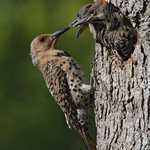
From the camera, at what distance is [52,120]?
655 inches

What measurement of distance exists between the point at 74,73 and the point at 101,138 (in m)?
0.97

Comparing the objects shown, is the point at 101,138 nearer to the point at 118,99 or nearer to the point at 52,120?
the point at 118,99

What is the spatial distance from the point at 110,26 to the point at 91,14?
8.3 inches

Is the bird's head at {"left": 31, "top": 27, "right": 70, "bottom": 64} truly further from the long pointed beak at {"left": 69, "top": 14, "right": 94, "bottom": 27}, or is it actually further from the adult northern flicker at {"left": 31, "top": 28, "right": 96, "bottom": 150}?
the long pointed beak at {"left": 69, "top": 14, "right": 94, "bottom": 27}

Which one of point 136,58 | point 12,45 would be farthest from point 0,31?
point 136,58

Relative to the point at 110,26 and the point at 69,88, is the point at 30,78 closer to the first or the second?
the point at 69,88

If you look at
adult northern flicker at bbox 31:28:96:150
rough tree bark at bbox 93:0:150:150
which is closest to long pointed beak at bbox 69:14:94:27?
rough tree bark at bbox 93:0:150:150

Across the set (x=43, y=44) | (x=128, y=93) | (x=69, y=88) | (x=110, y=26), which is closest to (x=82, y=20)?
(x=110, y=26)

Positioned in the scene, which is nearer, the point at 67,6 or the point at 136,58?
the point at 136,58

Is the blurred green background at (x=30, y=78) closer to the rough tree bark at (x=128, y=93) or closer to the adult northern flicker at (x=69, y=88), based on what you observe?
the adult northern flicker at (x=69, y=88)

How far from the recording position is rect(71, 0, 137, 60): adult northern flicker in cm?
655

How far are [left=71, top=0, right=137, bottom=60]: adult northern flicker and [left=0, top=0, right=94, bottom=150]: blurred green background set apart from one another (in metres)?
8.34

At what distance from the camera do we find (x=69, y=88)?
7719 mm

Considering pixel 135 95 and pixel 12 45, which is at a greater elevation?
pixel 135 95
